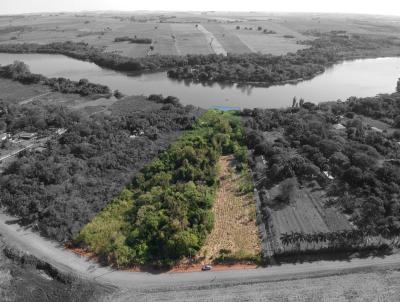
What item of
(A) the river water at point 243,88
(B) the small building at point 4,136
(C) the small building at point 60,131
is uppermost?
(A) the river water at point 243,88

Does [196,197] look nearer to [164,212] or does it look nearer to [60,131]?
[164,212]

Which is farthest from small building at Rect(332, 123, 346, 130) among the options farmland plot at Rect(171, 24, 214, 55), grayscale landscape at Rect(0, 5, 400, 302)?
farmland plot at Rect(171, 24, 214, 55)

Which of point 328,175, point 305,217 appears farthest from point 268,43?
point 305,217

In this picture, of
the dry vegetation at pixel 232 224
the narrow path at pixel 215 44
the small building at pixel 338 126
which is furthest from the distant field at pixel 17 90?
the small building at pixel 338 126

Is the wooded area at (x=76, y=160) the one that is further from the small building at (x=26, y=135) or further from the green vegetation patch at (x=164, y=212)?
the green vegetation patch at (x=164, y=212)

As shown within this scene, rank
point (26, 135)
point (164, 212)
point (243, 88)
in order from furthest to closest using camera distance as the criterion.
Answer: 1. point (243, 88)
2. point (26, 135)
3. point (164, 212)

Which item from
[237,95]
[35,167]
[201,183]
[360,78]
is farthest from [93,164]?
[360,78]

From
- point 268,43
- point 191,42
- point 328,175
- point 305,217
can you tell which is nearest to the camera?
point 305,217
